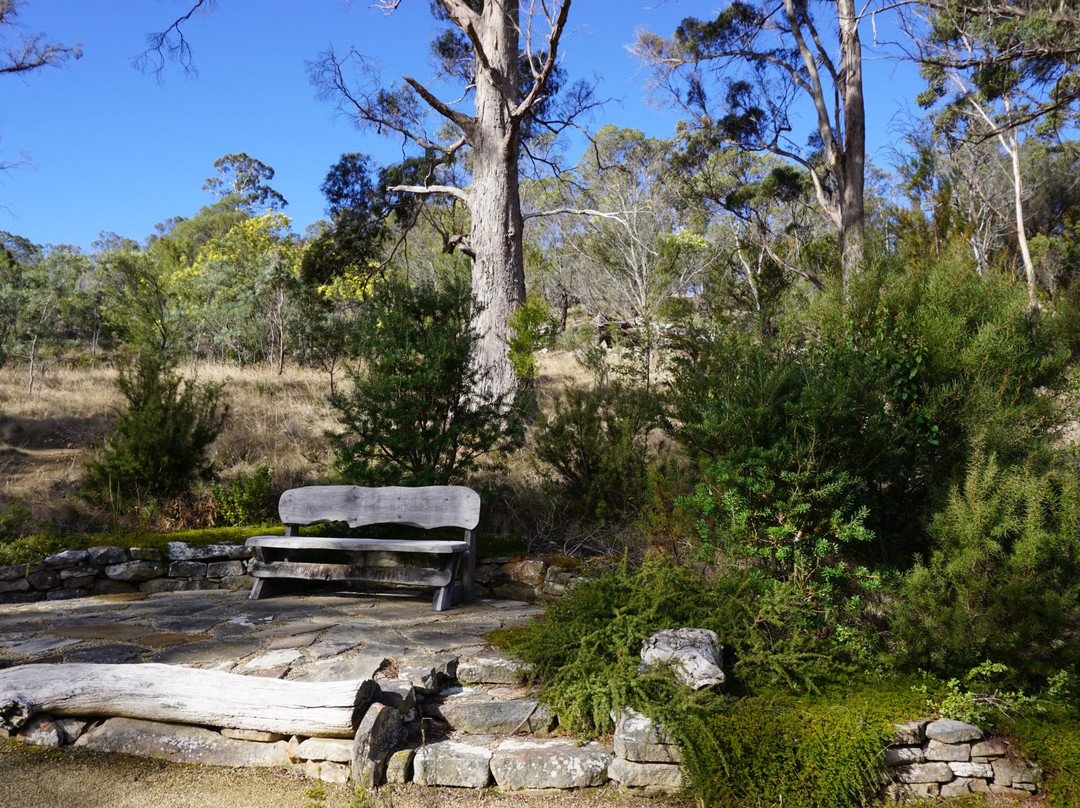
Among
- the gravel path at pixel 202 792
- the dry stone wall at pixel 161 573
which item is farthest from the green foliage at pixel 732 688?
the dry stone wall at pixel 161 573

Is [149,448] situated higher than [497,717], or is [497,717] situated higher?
[149,448]

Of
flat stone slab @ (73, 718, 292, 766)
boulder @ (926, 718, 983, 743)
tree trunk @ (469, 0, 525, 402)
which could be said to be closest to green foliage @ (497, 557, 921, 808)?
boulder @ (926, 718, 983, 743)

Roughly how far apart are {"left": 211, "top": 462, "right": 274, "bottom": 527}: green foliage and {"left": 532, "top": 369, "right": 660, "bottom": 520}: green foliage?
275 centimetres

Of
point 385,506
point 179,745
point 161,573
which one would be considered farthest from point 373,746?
point 161,573

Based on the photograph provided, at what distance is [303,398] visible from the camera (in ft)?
40.4

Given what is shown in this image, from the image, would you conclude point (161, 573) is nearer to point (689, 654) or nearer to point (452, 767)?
point (452, 767)

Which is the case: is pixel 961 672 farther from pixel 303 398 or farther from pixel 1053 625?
pixel 303 398

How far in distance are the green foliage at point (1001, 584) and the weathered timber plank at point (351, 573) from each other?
3111 millimetres

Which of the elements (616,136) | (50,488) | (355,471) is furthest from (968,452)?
(616,136)

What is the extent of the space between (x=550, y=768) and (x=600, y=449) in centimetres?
357

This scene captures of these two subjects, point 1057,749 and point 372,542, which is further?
point 372,542

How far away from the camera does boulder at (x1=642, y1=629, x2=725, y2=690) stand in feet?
11.3

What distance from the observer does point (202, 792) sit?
3168 millimetres

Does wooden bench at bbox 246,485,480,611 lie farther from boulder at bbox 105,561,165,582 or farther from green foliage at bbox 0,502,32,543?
green foliage at bbox 0,502,32,543
